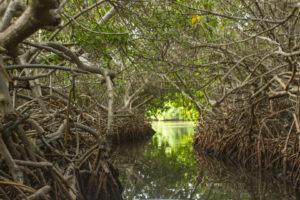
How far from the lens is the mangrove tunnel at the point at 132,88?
4691mm

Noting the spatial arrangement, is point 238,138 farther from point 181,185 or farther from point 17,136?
point 17,136

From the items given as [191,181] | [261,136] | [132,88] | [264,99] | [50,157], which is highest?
[132,88]

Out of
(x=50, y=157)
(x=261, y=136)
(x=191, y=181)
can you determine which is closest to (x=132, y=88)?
(x=191, y=181)

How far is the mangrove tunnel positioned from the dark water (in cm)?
2

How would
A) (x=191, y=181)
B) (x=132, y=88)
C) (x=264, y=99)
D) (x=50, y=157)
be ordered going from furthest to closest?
(x=264, y=99) < (x=191, y=181) < (x=132, y=88) < (x=50, y=157)

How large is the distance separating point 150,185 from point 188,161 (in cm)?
322

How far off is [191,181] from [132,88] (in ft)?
5.65

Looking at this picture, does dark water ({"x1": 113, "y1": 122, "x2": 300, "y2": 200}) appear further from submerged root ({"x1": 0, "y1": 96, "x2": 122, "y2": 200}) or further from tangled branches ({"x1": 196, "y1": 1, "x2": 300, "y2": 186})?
submerged root ({"x1": 0, "y1": 96, "x2": 122, "y2": 200})

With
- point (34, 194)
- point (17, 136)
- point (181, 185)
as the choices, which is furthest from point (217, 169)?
point (34, 194)

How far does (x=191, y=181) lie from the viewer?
28.3ft

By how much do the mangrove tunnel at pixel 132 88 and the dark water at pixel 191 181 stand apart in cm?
2

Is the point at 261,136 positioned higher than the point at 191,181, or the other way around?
the point at 261,136

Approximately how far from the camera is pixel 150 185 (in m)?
8.36

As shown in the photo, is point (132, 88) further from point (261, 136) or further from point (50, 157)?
point (50, 157)
